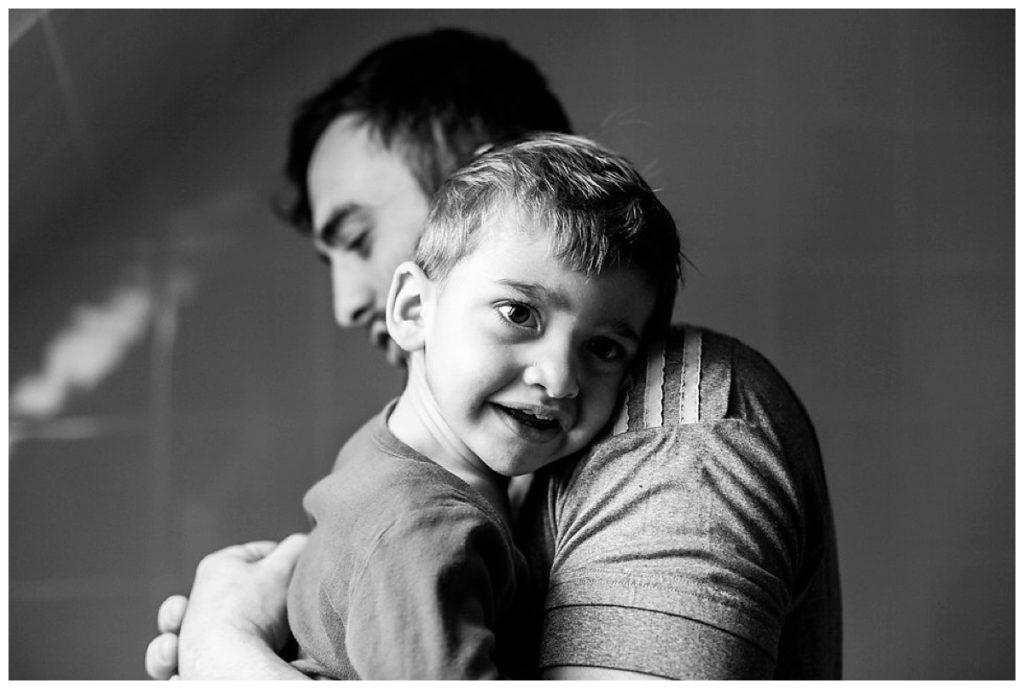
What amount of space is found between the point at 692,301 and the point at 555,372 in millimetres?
1382

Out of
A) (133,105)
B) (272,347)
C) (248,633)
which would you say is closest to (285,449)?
(272,347)

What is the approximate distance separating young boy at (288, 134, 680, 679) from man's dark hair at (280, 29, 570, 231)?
0.48 m

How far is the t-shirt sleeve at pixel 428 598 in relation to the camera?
1.86ft

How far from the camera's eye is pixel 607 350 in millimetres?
719

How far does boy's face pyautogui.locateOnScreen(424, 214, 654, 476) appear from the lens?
0.68 metres

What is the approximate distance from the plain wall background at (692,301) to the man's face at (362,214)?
0.68 metres

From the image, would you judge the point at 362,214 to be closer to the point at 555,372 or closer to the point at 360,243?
the point at 360,243

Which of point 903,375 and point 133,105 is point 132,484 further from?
point 903,375

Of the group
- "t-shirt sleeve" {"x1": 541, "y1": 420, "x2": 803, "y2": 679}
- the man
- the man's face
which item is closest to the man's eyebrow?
the man's face

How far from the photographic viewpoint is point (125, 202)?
1.96 meters

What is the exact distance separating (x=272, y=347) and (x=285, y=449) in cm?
21

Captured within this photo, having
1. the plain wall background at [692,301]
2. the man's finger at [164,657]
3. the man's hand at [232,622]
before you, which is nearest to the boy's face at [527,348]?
the man's hand at [232,622]

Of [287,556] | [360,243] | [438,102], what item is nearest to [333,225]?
[360,243]

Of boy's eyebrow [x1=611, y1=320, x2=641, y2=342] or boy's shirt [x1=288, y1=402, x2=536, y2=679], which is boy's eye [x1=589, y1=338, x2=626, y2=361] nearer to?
boy's eyebrow [x1=611, y1=320, x2=641, y2=342]
